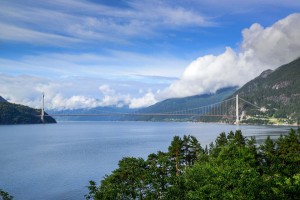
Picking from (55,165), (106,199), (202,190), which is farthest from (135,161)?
(55,165)

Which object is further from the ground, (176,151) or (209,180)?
(176,151)

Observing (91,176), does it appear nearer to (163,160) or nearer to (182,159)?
(182,159)

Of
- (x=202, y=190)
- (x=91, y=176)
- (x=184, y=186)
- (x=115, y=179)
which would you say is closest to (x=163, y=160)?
(x=115, y=179)

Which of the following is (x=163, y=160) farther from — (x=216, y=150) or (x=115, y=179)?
(x=216, y=150)

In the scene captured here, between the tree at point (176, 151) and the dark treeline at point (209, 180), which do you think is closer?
the dark treeline at point (209, 180)

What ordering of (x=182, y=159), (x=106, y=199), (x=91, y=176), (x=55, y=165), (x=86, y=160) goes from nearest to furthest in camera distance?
(x=106, y=199) < (x=182, y=159) < (x=91, y=176) < (x=55, y=165) < (x=86, y=160)

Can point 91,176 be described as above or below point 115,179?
below

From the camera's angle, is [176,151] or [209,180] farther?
[176,151]

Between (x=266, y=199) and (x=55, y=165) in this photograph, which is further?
(x=55, y=165)

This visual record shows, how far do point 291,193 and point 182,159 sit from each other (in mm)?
27015

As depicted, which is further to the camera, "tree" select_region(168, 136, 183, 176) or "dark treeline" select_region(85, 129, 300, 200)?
"tree" select_region(168, 136, 183, 176)

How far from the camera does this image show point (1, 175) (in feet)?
266

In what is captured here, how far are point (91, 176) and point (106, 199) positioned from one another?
149 ft

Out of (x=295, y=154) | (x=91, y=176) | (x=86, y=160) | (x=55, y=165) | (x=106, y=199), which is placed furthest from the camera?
(x=86, y=160)
